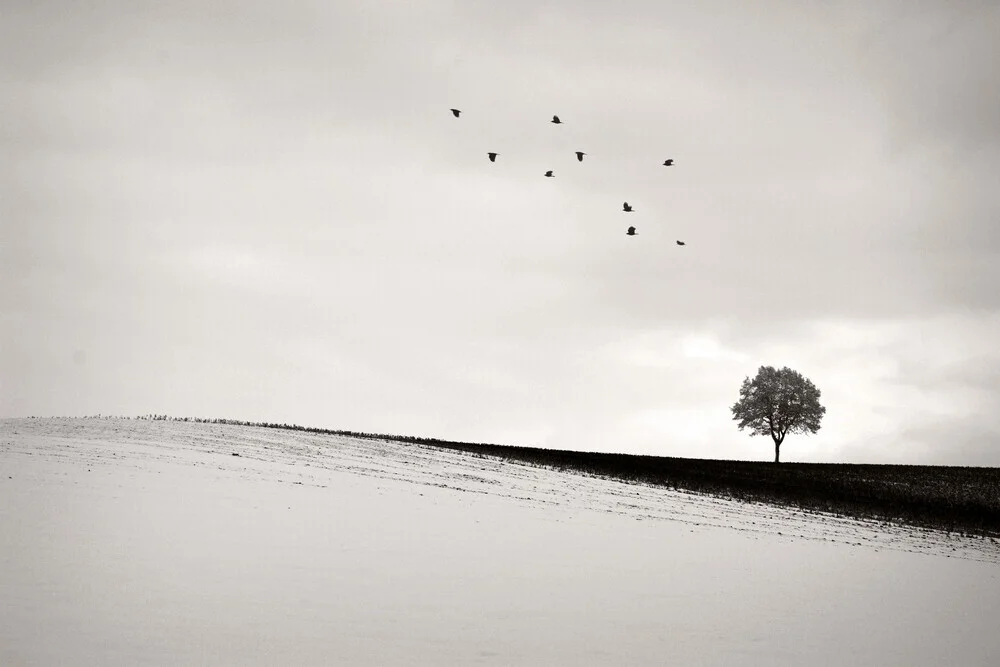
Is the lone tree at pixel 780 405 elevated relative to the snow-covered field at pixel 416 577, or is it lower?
elevated

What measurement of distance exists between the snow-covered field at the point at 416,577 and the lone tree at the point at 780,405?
5437cm

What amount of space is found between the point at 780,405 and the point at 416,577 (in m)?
73.5

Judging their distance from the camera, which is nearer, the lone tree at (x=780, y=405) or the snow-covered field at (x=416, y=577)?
the snow-covered field at (x=416, y=577)

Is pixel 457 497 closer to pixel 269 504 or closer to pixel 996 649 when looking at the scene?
pixel 269 504

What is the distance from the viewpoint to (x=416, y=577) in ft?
47.4

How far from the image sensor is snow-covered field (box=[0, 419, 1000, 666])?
10617 mm

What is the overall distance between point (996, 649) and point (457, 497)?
1546 cm

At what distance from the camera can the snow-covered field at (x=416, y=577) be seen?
10.6 meters

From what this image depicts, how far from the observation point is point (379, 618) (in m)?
11.7

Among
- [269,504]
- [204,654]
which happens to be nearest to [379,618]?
[204,654]

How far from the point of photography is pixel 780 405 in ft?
270

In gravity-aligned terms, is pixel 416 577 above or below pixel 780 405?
below

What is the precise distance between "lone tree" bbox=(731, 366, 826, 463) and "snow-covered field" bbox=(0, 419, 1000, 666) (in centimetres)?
5437

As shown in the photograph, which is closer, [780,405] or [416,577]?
[416,577]
